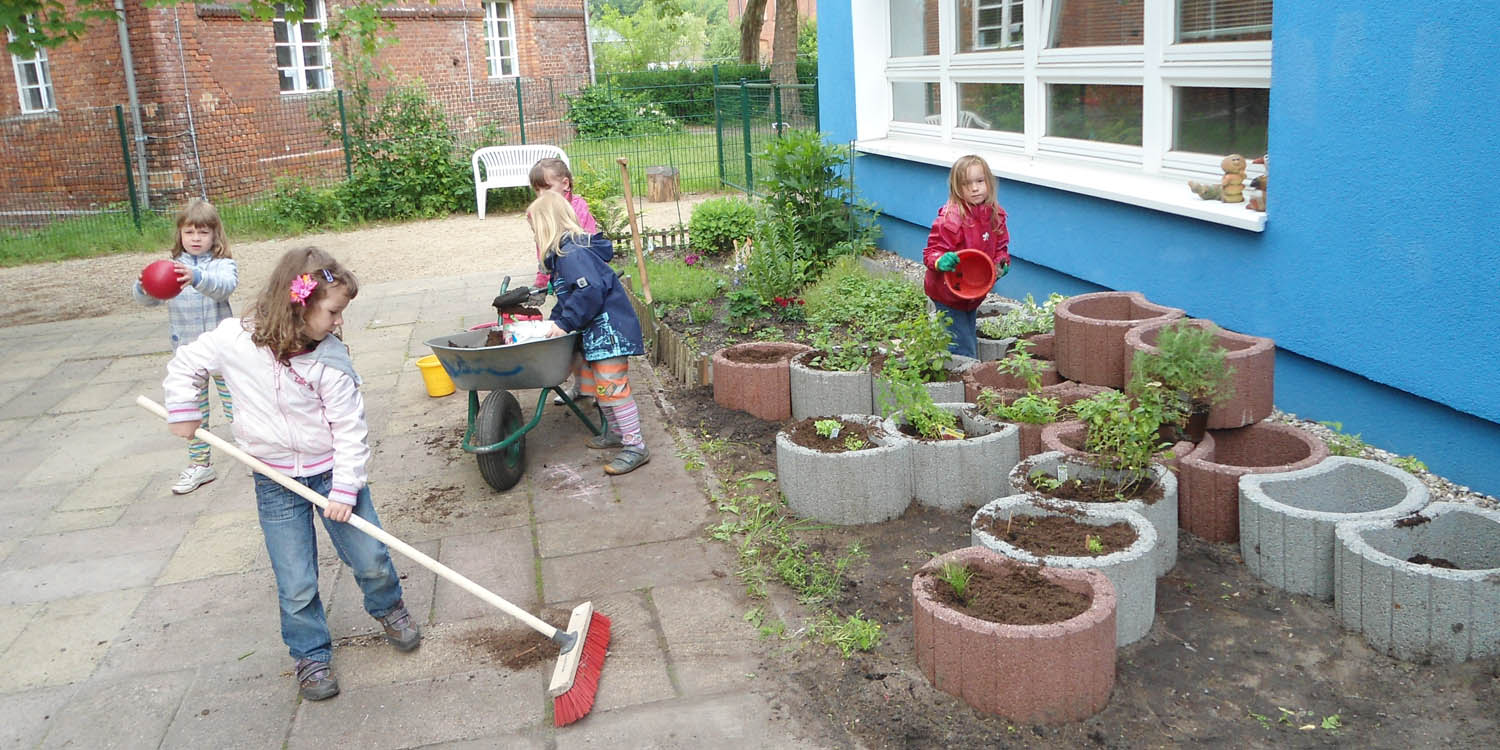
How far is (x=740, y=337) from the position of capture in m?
7.52

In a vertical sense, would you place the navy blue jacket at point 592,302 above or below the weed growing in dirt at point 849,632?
above

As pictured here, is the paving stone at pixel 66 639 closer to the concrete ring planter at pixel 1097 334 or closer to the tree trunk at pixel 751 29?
the concrete ring planter at pixel 1097 334

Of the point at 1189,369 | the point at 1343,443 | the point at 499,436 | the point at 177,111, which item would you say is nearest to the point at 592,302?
the point at 499,436

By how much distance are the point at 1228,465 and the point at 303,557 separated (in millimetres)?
3367

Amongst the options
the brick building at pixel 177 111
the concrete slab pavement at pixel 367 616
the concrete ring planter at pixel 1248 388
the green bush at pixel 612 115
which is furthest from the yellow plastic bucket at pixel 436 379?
the green bush at pixel 612 115

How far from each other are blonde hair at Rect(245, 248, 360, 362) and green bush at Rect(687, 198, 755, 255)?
6.81m

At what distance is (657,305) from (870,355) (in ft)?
9.39

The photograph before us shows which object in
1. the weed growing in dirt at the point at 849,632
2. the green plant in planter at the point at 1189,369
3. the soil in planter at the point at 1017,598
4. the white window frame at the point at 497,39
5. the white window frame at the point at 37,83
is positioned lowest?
the weed growing in dirt at the point at 849,632

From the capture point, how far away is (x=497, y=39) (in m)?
25.9

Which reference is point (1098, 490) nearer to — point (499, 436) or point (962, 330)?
point (962, 330)

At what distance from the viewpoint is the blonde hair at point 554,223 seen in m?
5.34

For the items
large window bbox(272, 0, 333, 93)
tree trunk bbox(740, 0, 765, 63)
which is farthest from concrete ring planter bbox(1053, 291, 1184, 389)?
tree trunk bbox(740, 0, 765, 63)

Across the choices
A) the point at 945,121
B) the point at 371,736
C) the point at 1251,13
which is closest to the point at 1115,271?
the point at 1251,13

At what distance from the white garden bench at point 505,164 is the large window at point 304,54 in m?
5.42
